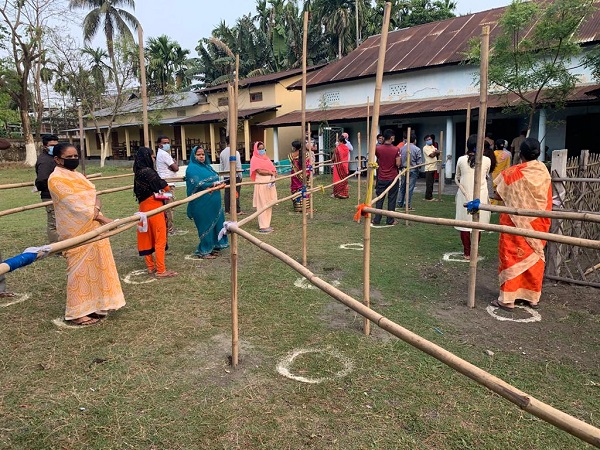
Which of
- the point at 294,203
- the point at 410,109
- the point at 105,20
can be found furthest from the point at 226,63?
the point at 294,203

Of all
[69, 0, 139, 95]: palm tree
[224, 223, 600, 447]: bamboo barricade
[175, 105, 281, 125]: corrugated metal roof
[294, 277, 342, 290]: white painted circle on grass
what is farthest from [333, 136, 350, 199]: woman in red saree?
[69, 0, 139, 95]: palm tree

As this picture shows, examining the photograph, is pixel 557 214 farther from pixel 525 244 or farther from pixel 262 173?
→ pixel 262 173

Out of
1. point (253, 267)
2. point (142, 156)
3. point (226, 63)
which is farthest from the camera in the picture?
point (226, 63)

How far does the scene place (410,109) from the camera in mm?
15359

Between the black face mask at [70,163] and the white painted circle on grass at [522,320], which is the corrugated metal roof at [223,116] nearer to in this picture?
the black face mask at [70,163]

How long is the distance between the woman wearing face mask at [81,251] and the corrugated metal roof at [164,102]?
877 inches

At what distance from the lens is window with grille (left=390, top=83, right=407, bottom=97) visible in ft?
55.7

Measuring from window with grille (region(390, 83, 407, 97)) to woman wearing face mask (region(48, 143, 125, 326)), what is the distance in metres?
14.7

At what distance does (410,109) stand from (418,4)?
18769 mm

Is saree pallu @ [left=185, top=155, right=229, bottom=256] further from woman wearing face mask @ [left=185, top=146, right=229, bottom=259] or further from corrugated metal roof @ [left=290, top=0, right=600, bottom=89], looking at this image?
corrugated metal roof @ [left=290, top=0, right=600, bottom=89]

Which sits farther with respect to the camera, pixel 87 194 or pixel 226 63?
pixel 226 63

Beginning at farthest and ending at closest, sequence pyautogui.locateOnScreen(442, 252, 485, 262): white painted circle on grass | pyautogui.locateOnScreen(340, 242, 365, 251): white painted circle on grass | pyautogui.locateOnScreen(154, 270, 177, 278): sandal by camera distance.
Answer: pyautogui.locateOnScreen(340, 242, 365, 251): white painted circle on grass
pyautogui.locateOnScreen(442, 252, 485, 262): white painted circle on grass
pyautogui.locateOnScreen(154, 270, 177, 278): sandal

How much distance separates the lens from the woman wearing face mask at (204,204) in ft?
21.0

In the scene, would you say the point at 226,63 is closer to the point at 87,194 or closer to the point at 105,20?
the point at 105,20
